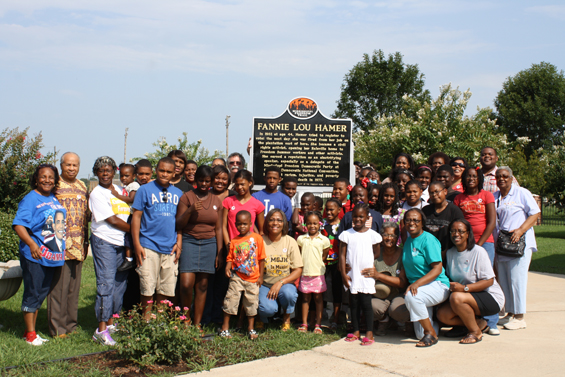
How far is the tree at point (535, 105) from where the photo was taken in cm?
3147

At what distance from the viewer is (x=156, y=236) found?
15.3ft

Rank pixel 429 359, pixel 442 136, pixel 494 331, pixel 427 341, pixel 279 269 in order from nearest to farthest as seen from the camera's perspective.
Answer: pixel 429 359
pixel 427 341
pixel 494 331
pixel 279 269
pixel 442 136

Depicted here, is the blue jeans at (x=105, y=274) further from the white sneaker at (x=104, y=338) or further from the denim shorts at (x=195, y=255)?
the denim shorts at (x=195, y=255)

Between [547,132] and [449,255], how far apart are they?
105ft

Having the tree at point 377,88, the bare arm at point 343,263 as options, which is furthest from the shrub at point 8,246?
the tree at point 377,88

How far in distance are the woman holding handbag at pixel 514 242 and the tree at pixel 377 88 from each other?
85.4 feet

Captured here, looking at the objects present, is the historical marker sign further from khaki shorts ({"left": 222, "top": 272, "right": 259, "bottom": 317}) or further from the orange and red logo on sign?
khaki shorts ({"left": 222, "top": 272, "right": 259, "bottom": 317})

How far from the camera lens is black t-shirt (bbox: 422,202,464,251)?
16.4ft

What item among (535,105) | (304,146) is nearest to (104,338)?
(304,146)

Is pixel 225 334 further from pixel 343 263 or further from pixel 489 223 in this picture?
pixel 489 223

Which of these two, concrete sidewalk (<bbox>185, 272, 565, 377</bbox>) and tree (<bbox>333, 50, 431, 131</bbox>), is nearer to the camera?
concrete sidewalk (<bbox>185, 272, 565, 377</bbox>)

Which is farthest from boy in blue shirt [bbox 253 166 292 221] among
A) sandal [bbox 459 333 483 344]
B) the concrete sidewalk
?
sandal [bbox 459 333 483 344]

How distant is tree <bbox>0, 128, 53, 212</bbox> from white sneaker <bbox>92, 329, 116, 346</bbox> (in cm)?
864

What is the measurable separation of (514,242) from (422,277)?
134cm
